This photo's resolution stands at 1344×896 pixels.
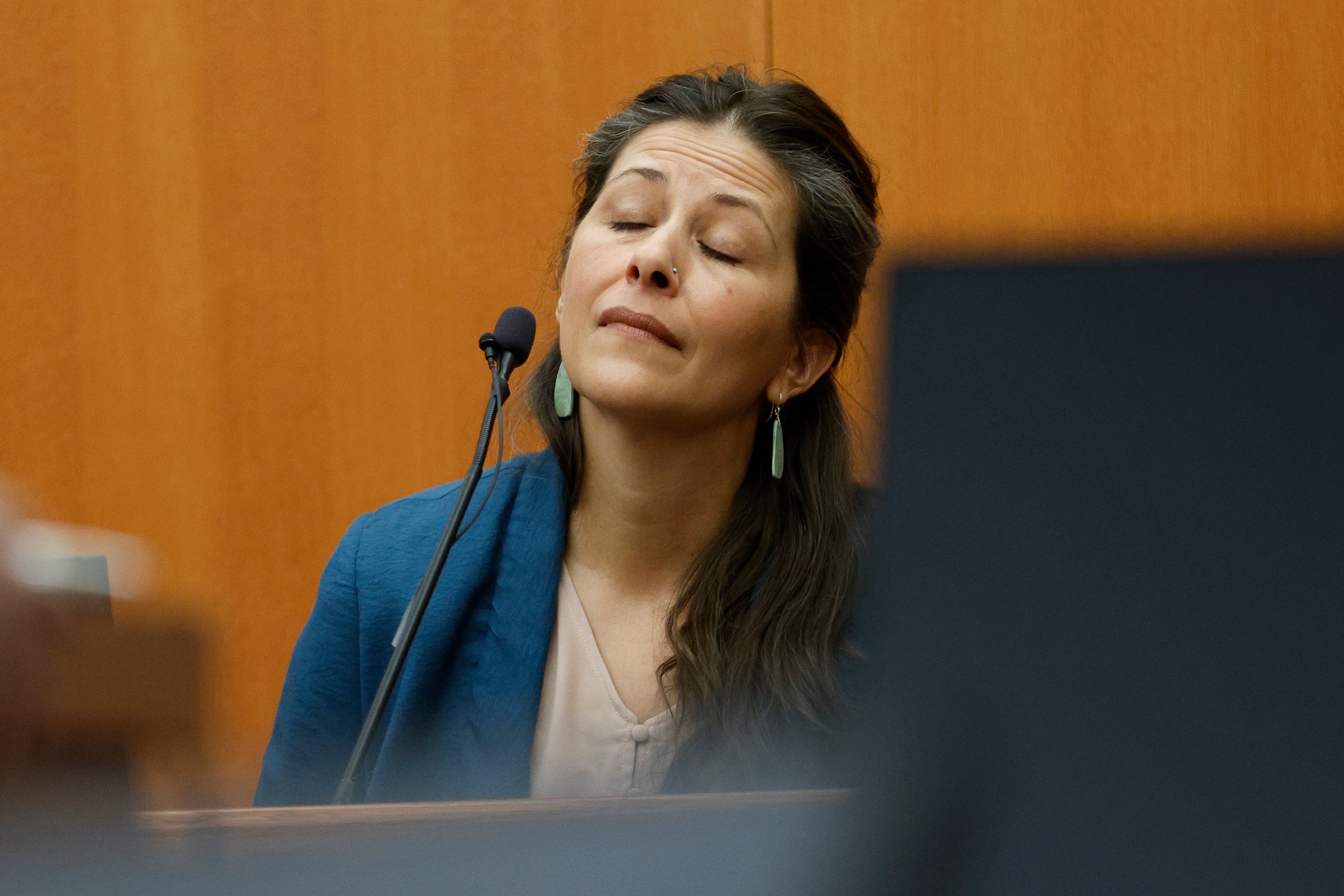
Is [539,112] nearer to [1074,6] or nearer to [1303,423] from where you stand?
[1074,6]

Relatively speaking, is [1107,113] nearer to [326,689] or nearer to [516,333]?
[516,333]

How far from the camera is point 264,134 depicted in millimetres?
1597

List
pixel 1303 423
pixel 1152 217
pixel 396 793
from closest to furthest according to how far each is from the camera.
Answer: pixel 1303 423, pixel 396 793, pixel 1152 217

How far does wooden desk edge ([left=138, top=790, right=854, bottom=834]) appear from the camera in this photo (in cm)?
25

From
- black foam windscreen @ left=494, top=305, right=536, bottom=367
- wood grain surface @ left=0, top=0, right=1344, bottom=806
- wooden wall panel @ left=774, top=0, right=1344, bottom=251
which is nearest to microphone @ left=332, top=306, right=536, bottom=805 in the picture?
black foam windscreen @ left=494, top=305, right=536, bottom=367

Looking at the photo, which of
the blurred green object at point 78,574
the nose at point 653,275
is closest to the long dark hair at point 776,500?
the nose at point 653,275

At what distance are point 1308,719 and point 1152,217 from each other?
146 centimetres

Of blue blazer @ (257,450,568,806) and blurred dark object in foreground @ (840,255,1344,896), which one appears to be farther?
blue blazer @ (257,450,568,806)

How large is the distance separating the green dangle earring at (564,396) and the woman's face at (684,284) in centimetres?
7

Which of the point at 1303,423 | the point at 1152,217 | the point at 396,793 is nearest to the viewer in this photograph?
the point at 1303,423

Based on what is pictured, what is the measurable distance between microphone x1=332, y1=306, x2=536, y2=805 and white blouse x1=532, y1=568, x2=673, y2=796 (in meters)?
0.19

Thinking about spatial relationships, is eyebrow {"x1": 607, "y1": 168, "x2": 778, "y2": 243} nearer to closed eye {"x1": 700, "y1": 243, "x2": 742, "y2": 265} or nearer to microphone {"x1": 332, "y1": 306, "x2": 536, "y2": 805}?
closed eye {"x1": 700, "y1": 243, "x2": 742, "y2": 265}

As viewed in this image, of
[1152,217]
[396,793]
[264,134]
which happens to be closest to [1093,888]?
[396,793]

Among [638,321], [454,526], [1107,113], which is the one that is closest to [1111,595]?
[454,526]
